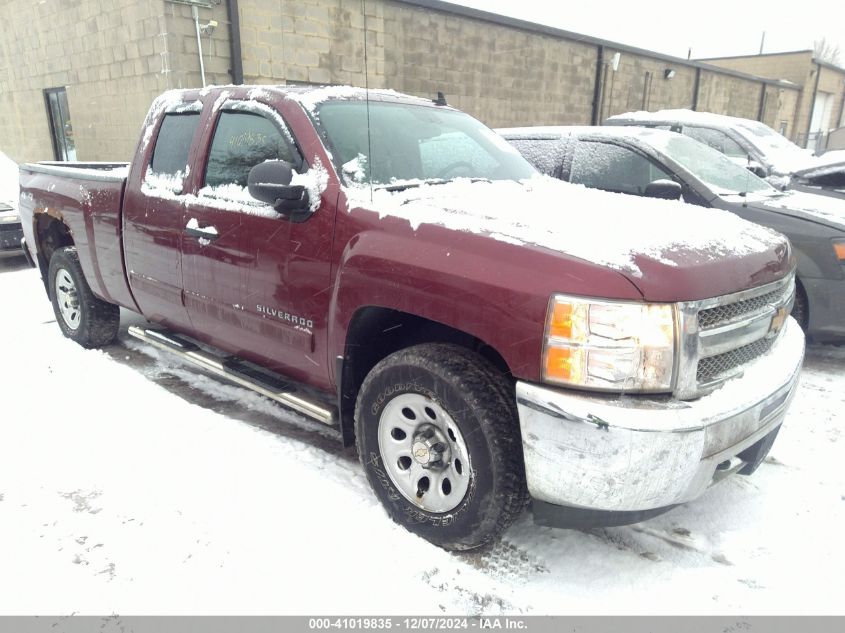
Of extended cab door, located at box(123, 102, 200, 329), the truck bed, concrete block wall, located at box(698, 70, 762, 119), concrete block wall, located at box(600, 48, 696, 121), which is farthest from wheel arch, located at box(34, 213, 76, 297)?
concrete block wall, located at box(698, 70, 762, 119)

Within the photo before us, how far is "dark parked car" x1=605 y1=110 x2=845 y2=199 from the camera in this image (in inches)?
254

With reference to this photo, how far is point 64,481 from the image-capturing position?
117 inches

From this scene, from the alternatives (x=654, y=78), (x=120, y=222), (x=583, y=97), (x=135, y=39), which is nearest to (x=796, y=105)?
(x=654, y=78)

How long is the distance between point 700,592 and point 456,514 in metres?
0.99

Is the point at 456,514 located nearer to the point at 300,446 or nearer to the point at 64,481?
the point at 300,446

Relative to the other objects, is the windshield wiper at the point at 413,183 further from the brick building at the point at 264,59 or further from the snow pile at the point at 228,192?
the brick building at the point at 264,59

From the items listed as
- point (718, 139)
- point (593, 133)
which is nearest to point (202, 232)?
point (593, 133)

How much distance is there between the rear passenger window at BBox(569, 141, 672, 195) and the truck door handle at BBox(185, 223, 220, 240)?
3365 millimetres

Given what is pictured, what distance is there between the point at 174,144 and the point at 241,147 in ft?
2.59

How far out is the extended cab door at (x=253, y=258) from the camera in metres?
2.87

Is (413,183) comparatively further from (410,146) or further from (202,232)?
(202,232)

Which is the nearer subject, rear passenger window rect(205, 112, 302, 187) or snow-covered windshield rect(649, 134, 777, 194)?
rear passenger window rect(205, 112, 302, 187)

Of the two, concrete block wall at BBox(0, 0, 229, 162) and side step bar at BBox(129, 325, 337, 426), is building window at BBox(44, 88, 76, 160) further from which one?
side step bar at BBox(129, 325, 337, 426)

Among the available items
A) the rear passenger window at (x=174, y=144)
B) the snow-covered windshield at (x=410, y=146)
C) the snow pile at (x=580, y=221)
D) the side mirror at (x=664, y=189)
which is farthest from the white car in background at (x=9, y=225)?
the side mirror at (x=664, y=189)
